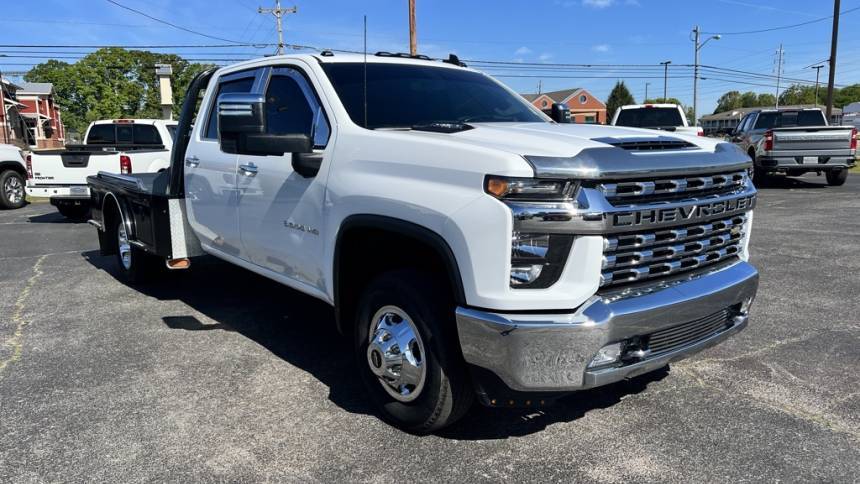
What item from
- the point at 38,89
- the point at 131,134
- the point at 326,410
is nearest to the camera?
the point at 326,410

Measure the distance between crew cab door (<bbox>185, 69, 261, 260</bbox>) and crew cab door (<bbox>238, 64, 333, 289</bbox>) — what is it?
18 cm

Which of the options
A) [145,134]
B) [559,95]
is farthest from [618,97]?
[145,134]

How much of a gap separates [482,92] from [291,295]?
286 cm

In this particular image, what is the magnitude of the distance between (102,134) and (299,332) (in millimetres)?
10782

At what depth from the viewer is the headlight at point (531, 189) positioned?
2596 millimetres

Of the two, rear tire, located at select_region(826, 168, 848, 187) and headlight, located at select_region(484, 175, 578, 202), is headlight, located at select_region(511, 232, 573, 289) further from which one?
rear tire, located at select_region(826, 168, 848, 187)

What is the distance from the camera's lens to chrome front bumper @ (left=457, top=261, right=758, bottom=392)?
259 cm

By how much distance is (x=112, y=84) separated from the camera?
83.1 metres

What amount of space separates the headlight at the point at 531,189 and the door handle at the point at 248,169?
7.06 ft

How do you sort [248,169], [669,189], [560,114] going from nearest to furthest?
1. [669,189]
2. [248,169]
3. [560,114]

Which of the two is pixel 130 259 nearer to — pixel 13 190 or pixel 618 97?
pixel 13 190

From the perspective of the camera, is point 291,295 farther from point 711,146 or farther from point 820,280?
point 820,280

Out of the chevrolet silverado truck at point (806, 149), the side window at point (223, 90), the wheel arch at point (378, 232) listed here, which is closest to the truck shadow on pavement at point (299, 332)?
the wheel arch at point (378, 232)

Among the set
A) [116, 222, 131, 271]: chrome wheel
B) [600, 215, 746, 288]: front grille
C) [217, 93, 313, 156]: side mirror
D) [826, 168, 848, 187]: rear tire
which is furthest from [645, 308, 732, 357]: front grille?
[826, 168, 848, 187]: rear tire
